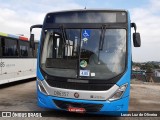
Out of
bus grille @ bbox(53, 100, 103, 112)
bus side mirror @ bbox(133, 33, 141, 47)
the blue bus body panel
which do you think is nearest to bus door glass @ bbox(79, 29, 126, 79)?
the blue bus body panel

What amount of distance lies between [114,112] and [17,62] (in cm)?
971

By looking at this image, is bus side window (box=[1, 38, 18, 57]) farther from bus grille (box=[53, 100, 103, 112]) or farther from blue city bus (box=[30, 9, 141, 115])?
bus grille (box=[53, 100, 103, 112])

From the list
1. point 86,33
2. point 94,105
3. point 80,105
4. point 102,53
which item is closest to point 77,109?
point 80,105

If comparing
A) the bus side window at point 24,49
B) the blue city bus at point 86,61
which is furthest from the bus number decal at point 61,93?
the bus side window at point 24,49

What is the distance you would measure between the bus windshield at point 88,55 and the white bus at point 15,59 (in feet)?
21.7

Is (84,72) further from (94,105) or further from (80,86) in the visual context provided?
(94,105)

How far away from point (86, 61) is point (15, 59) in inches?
350

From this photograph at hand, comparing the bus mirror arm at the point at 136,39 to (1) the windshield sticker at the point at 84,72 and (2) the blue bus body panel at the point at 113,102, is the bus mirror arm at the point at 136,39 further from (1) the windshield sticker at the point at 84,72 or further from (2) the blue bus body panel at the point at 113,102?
(1) the windshield sticker at the point at 84,72

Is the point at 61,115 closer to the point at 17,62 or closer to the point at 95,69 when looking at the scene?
the point at 95,69

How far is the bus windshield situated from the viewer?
739 centimetres

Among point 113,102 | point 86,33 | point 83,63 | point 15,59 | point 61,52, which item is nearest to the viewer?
point 113,102

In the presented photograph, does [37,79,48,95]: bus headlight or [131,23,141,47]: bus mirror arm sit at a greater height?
[131,23,141,47]: bus mirror arm

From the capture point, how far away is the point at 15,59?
15680 millimetres

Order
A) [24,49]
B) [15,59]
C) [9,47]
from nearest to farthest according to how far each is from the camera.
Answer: [9,47]
[15,59]
[24,49]
